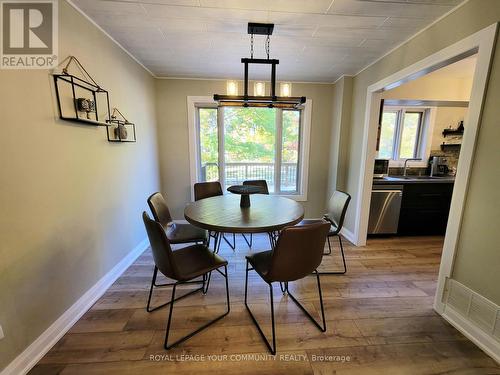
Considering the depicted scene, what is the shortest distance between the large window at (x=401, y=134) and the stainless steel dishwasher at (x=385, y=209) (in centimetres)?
94

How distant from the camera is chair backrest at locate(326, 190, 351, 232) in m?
2.16

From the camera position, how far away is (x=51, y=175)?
4.72 feet

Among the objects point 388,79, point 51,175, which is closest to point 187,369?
point 51,175

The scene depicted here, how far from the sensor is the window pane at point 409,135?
12.1ft

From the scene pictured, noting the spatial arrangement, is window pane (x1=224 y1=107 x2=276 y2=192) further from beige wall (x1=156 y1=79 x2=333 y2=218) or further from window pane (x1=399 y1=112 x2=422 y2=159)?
window pane (x1=399 y1=112 x2=422 y2=159)

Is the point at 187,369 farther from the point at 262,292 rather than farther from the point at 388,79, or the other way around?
the point at 388,79

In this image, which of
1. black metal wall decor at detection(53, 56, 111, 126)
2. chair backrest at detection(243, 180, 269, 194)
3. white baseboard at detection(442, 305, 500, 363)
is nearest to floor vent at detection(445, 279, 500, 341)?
white baseboard at detection(442, 305, 500, 363)

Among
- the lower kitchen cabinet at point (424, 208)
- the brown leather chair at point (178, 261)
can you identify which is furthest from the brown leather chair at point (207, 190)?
the lower kitchen cabinet at point (424, 208)

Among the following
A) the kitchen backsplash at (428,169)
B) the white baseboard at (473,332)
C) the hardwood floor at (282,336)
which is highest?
the kitchen backsplash at (428,169)

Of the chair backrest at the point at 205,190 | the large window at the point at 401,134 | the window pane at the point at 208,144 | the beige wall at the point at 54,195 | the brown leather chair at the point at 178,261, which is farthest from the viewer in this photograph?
the large window at the point at 401,134

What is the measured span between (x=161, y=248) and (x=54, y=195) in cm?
87

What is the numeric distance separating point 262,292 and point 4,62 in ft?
7.83

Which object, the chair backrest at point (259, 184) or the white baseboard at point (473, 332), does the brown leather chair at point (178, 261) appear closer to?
the chair backrest at point (259, 184)

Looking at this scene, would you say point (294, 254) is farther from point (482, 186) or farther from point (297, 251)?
point (482, 186)
